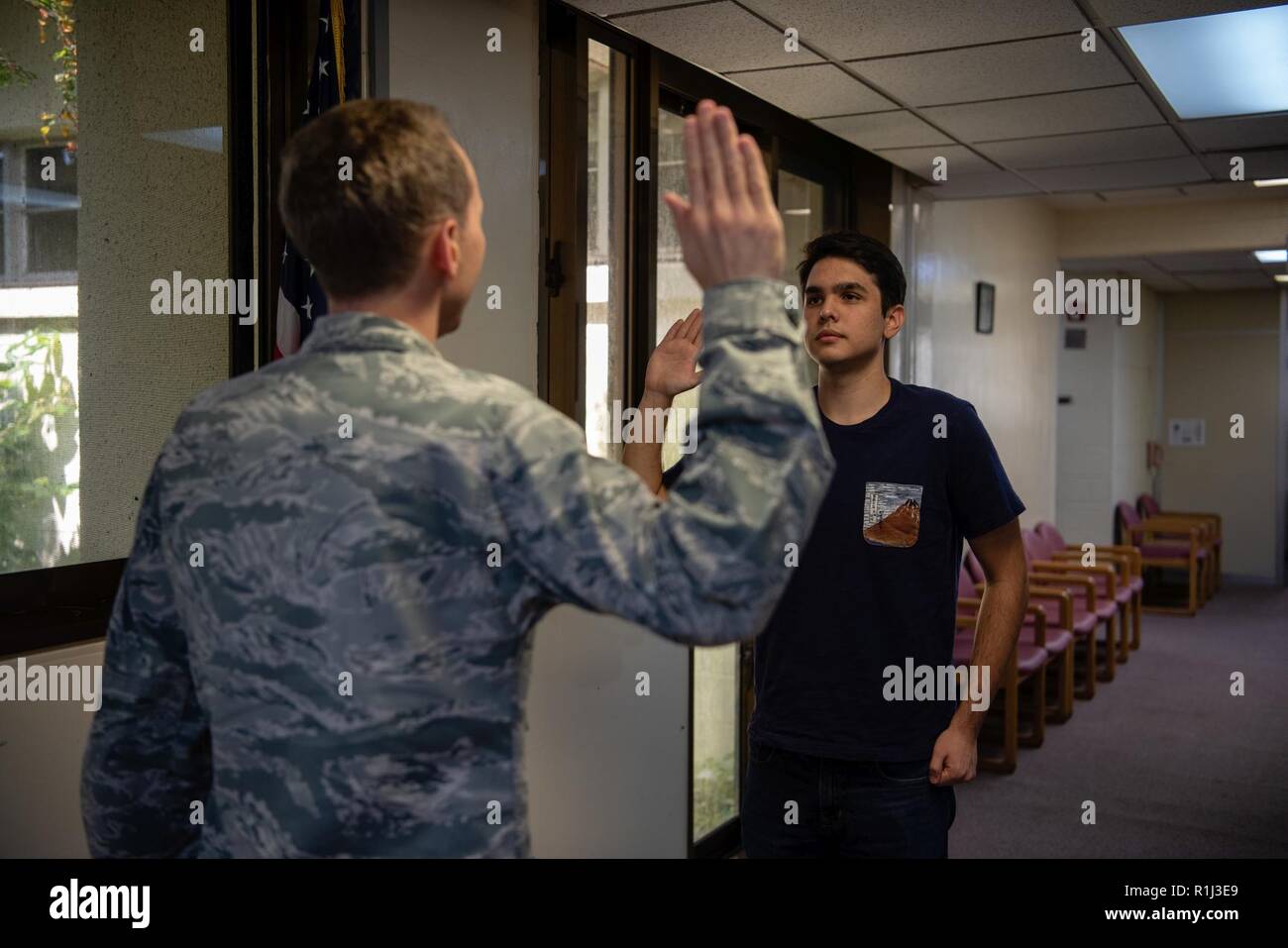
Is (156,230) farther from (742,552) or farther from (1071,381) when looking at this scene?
(1071,381)

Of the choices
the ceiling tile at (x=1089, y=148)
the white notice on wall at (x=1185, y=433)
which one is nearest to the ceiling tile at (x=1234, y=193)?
the ceiling tile at (x=1089, y=148)

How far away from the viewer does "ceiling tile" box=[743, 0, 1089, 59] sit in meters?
2.96

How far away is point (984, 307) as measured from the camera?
6551 millimetres

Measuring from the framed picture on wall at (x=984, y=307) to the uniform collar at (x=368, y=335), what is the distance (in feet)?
19.1

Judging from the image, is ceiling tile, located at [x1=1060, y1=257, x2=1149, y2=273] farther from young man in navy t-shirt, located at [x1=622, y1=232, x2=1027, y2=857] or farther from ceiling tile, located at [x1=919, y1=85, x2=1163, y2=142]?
young man in navy t-shirt, located at [x1=622, y1=232, x2=1027, y2=857]

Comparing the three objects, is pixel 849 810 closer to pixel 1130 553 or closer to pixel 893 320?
pixel 893 320

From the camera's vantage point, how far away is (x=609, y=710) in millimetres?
3299

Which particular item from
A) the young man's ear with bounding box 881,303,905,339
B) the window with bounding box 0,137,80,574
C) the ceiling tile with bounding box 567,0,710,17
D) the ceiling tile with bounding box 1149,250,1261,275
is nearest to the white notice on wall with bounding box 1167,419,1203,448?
the ceiling tile with bounding box 1149,250,1261,275

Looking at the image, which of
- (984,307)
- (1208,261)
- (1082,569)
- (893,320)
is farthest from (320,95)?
(1208,261)

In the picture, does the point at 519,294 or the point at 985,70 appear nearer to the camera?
the point at 519,294

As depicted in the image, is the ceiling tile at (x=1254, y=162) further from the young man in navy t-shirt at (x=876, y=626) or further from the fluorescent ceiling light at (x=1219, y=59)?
the young man in navy t-shirt at (x=876, y=626)

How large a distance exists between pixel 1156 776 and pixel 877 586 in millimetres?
3638
